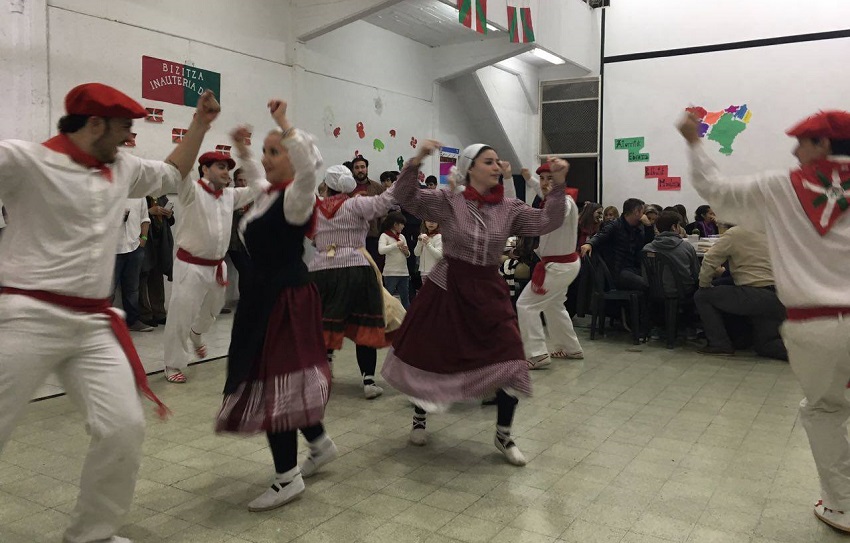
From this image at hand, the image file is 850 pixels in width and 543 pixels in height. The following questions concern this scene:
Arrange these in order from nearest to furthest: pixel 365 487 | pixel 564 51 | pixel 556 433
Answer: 1. pixel 365 487
2. pixel 556 433
3. pixel 564 51

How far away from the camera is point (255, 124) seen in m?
8.45

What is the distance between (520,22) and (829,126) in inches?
320

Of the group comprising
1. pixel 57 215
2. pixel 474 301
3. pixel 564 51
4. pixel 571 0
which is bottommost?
pixel 474 301

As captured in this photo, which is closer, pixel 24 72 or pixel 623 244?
pixel 24 72

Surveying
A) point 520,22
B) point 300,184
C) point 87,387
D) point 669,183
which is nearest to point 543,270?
point 300,184

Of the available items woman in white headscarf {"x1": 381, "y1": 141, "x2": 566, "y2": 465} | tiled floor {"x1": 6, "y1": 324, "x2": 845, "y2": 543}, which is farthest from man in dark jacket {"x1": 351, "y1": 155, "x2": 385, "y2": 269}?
woman in white headscarf {"x1": 381, "y1": 141, "x2": 566, "y2": 465}

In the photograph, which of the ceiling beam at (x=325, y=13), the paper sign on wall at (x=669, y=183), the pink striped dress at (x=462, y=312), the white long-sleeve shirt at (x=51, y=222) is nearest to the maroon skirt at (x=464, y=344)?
the pink striped dress at (x=462, y=312)

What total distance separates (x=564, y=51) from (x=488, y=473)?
980 cm

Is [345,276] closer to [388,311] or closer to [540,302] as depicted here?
[388,311]

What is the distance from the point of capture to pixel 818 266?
2.67 metres

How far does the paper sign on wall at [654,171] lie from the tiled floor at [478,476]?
25.7ft

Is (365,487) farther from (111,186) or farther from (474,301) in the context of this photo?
(111,186)

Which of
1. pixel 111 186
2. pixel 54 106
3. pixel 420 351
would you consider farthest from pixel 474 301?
pixel 54 106

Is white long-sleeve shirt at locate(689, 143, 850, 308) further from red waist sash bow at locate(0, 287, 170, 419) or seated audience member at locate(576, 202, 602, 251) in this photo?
seated audience member at locate(576, 202, 602, 251)
